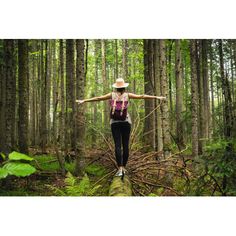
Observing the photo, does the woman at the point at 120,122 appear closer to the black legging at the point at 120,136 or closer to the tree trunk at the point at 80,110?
the black legging at the point at 120,136

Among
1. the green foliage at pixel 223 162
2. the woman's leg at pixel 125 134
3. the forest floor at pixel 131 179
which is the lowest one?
the forest floor at pixel 131 179

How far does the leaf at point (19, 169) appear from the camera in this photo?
1.65m

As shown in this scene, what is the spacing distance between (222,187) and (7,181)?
4.96 meters

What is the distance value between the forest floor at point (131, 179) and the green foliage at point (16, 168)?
4.44 meters

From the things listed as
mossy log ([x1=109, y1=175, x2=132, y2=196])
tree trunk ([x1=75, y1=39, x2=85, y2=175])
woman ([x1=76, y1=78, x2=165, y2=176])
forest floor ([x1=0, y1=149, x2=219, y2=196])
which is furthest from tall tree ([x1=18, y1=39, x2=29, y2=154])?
mossy log ([x1=109, y1=175, x2=132, y2=196])

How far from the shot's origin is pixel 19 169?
169cm

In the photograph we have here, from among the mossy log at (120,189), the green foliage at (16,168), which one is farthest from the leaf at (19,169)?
the mossy log at (120,189)

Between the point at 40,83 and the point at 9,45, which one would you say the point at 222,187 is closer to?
the point at 9,45

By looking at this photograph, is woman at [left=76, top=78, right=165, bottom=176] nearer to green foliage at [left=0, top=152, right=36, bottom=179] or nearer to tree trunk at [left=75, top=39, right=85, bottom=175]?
tree trunk at [left=75, top=39, right=85, bottom=175]

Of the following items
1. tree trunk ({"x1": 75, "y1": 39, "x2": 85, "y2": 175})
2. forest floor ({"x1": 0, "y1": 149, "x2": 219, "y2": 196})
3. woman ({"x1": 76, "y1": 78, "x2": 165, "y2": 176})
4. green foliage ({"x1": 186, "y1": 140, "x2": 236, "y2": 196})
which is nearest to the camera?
green foliage ({"x1": 186, "y1": 140, "x2": 236, "y2": 196})

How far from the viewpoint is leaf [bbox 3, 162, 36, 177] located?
1651 millimetres

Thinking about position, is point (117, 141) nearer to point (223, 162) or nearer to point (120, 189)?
point (120, 189)

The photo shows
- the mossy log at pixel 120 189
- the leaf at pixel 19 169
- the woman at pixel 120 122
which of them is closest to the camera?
the leaf at pixel 19 169

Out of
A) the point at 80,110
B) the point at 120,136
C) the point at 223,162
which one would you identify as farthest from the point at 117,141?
the point at 80,110
